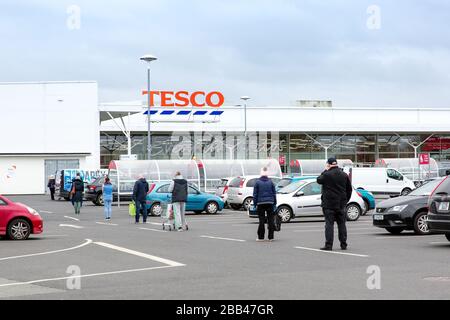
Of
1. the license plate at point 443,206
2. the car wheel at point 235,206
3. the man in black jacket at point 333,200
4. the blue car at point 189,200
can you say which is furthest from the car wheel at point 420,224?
the car wheel at point 235,206

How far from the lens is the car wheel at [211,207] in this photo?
3322cm

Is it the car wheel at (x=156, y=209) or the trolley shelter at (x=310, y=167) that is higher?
the trolley shelter at (x=310, y=167)

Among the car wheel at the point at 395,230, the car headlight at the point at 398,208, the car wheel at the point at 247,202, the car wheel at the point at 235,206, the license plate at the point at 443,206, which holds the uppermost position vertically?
the license plate at the point at 443,206

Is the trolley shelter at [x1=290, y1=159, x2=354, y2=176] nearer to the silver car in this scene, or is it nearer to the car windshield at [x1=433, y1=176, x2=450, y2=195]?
the silver car

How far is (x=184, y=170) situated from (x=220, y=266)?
2872 centimetres

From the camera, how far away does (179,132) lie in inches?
2648

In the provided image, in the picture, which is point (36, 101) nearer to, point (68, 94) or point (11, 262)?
point (68, 94)

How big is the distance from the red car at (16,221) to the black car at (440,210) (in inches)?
387

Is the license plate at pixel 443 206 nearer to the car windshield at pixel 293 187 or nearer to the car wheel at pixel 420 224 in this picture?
the car wheel at pixel 420 224

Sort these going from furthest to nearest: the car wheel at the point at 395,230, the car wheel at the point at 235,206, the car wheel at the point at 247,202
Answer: the car wheel at the point at 235,206, the car wheel at the point at 247,202, the car wheel at the point at 395,230


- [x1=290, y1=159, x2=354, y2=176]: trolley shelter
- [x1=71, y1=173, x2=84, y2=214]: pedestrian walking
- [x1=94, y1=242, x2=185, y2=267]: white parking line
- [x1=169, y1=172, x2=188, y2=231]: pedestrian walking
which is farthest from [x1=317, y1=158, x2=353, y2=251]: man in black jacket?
[x1=290, y1=159, x2=354, y2=176]: trolley shelter

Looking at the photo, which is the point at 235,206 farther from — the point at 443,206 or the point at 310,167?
the point at 443,206
